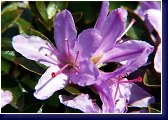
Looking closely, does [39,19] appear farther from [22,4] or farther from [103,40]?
[103,40]

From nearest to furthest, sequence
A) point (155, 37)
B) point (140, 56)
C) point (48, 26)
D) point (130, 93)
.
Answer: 1. point (140, 56)
2. point (130, 93)
3. point (48, 26)
4. point (155, 37)

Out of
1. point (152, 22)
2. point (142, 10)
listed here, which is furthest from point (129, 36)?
point (142, 10)

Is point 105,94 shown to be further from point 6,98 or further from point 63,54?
point 6,98

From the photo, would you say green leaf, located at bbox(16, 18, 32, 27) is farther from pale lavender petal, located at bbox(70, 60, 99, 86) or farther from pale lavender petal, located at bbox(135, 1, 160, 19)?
pale lavender petal, located at bbox(135, 1, 160, 19)

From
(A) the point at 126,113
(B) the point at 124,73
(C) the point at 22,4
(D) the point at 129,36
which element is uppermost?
(C) the point at 22,4

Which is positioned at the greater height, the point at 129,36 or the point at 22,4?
the point at 22,4

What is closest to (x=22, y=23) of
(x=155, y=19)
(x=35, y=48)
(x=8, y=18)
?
(x=8, y=18)

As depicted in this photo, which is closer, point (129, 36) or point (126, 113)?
point (126, 113)
